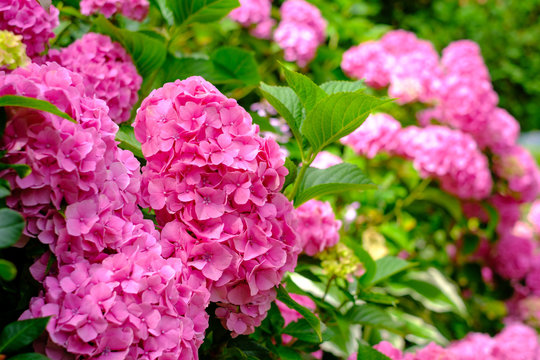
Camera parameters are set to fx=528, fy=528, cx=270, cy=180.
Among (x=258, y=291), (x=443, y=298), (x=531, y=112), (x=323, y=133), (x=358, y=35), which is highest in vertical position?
(x=323, y=133)

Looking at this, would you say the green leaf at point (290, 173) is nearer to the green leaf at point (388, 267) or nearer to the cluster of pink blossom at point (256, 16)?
the green leaf at point (388, 267)

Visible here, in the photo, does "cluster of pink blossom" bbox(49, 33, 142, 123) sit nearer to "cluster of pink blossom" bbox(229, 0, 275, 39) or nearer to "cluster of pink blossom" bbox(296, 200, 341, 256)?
"cluster of pink blossom" bbox(296, 200, 341, 256)

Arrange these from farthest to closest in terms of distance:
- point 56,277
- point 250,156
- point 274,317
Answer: point 274,317, point 250,156, point 56,277

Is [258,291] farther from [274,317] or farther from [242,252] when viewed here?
[274,317]

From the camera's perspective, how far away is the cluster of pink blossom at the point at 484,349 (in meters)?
1.09

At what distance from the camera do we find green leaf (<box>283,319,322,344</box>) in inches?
36.3

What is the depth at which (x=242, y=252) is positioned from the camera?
0.71 m

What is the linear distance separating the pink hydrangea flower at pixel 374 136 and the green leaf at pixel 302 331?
98 cm

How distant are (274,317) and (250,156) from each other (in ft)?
1.21

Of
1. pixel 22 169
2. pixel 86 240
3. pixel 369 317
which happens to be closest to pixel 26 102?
pixel 22 169

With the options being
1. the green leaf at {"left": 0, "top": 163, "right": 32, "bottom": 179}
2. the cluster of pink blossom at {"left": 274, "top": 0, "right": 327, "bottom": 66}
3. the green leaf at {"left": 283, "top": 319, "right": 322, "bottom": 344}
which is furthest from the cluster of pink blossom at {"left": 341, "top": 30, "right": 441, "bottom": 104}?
the green leaf at {"left": 0, "top": 163, "right": 32, "bottom": 179}

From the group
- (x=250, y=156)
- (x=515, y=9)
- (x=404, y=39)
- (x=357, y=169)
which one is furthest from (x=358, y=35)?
(x=515, y=9)

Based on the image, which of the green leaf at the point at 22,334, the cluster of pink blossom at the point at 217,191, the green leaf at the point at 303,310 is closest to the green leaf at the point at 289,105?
the cluster of pink blossom at the point at 217,191

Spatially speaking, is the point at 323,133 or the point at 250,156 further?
the point at 323,133
